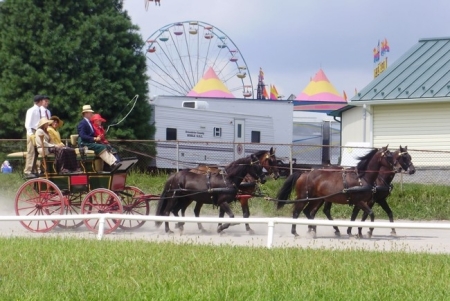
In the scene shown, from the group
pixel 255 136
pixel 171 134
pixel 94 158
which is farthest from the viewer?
pixel 255 136

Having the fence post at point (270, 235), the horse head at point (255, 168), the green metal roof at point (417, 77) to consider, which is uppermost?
the green metal roof at point (417, 77)

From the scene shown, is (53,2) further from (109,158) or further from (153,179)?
(109,158)

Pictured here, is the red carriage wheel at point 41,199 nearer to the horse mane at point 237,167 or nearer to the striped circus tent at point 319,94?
the horse mane at point 237,167

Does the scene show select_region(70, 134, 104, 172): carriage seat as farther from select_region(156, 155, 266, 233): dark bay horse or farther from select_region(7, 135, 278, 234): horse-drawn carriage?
select_region(156, 155, 266, 233): dark bay horse

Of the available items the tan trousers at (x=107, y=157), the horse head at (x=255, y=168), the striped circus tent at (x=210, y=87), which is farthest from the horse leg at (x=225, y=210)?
the striped circus tent at (x=210, y=87)

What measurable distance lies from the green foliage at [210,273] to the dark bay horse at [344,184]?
18.5 feet

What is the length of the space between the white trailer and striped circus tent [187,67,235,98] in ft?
63.4

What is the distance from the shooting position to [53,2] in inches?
1393

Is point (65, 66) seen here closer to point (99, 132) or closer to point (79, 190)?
point (99, 132)

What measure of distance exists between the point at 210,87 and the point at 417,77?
29.3 metres

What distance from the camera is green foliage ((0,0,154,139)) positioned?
1364 inches

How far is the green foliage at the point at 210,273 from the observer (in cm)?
929

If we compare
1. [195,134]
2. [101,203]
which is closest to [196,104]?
[195,134]

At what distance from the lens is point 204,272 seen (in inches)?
421
